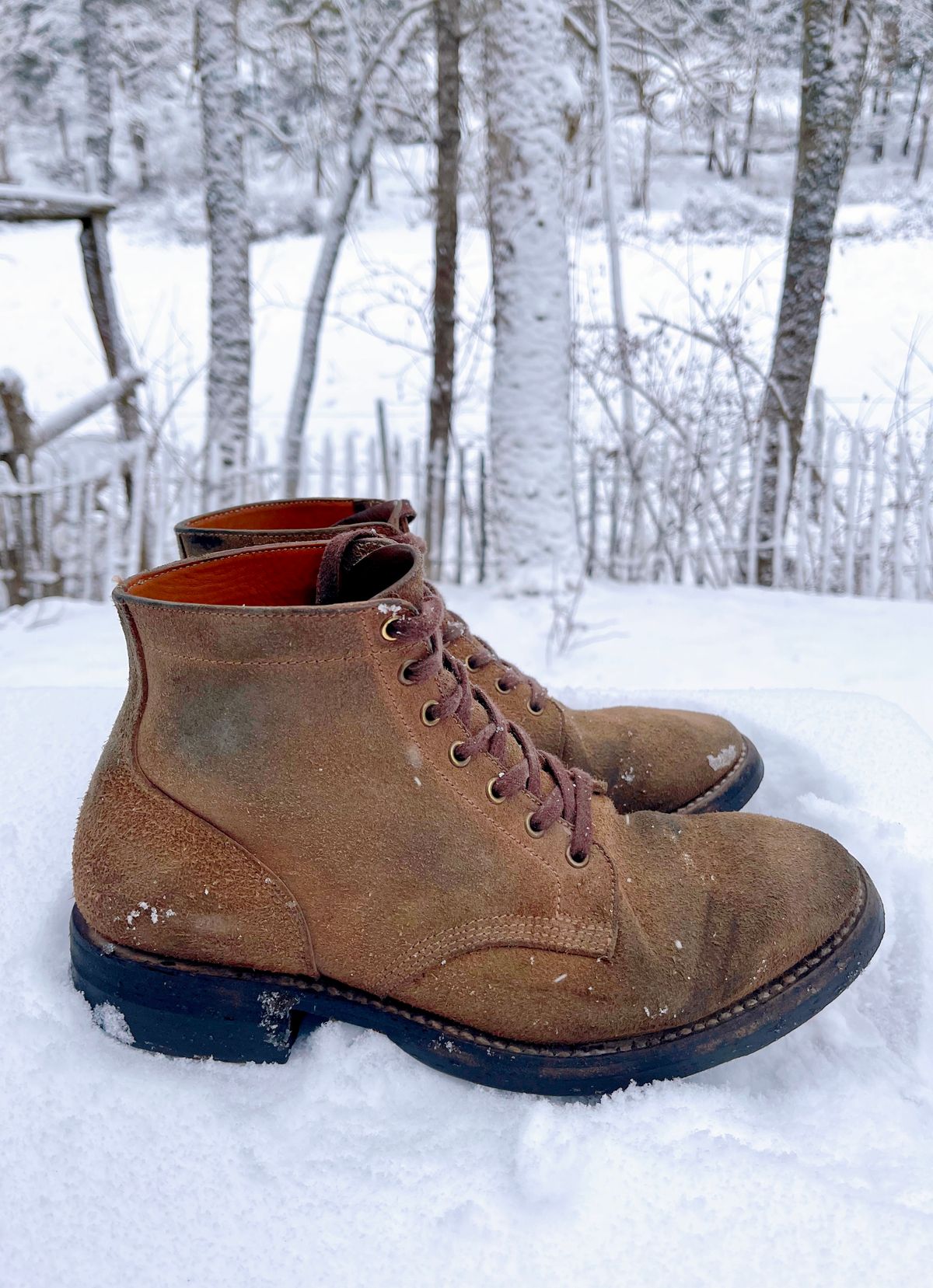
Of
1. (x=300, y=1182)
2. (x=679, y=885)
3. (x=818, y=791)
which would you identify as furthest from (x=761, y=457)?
→ (x=300, y=1182)

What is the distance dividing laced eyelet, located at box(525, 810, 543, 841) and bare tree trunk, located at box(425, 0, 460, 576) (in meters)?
4.42

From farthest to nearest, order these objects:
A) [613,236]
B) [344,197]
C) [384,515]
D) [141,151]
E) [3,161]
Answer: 1. [141,151]
2. [3,161]
3. [344,197]
4. [613,236]
5. [384,515]

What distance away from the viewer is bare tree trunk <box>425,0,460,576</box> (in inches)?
223

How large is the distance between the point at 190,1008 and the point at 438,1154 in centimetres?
32

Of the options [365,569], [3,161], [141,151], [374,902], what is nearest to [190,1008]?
[374,902]

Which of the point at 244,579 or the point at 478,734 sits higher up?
the point at 244,579

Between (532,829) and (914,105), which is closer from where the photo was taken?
(532,829)

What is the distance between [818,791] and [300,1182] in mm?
1055

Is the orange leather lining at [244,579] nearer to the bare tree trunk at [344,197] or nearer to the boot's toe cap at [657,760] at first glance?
the boot's toe cap at [657,760]

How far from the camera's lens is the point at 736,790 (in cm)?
146

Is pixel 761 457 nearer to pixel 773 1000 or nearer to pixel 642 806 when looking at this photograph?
pixel 642 806

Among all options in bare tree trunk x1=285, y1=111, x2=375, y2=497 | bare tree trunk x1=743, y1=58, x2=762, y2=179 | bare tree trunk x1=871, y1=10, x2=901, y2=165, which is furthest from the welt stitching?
bare tree trunk x1=743, y1=58, x2=762, y2=179

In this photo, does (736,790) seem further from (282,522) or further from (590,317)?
(590,317)

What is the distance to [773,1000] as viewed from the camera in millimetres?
960
